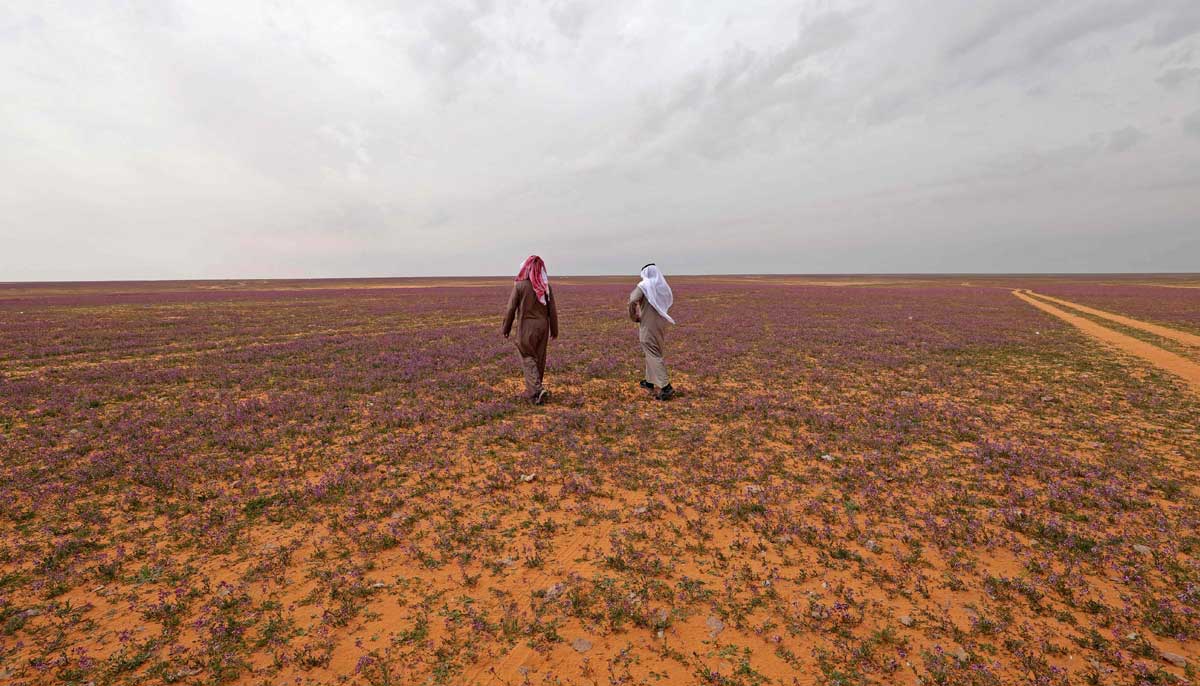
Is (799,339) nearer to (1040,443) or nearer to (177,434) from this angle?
(1040,443)

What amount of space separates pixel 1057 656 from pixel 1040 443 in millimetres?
6153

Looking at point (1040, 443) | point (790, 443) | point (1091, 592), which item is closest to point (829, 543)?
point (1091, 592)

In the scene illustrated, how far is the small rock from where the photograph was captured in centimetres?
339

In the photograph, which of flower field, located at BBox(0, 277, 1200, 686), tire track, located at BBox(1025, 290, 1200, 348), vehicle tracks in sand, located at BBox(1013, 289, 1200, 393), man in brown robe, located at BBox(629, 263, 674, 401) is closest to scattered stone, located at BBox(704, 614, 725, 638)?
flower field, located at BBox(0, 277, 1200, 686)

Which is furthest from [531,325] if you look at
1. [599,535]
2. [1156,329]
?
[1156,329]

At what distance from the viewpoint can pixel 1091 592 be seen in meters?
4.21

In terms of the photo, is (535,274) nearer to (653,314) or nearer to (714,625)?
(653,314)

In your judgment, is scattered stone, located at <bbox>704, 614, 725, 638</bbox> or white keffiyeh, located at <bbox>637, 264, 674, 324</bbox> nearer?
scattered stone, located at <bbox>704, 614, 725, 638</bbox>

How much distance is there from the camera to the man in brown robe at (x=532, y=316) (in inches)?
403

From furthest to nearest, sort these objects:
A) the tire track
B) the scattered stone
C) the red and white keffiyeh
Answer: the tire track, the red and white keffiyeh, the scattered stone

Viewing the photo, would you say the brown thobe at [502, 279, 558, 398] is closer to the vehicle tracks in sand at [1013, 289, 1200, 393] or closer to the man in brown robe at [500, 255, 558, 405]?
the man in brown robe at [500, 255, 558, 405]

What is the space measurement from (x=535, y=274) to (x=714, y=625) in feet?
25.9

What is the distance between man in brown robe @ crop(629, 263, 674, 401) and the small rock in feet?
26.0

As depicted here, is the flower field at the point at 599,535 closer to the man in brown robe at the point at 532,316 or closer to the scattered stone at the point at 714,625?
the scattered stone at the point at 714,625
